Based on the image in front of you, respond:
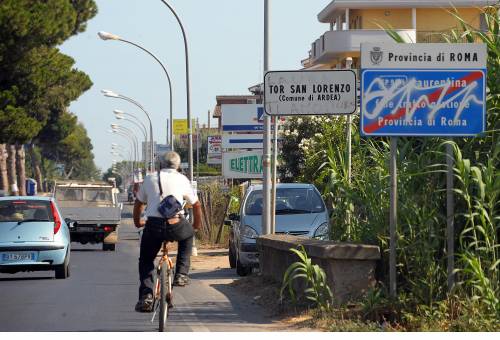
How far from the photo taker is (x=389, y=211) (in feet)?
39.0

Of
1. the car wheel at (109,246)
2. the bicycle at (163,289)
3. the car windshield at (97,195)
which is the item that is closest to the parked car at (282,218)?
the bicycle at (163,289)

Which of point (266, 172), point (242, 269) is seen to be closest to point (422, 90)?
point (266, 172)

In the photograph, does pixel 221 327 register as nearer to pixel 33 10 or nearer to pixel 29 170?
pixel 33 10

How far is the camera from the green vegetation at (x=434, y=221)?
34.5ft

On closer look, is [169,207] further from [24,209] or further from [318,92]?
[24,209]

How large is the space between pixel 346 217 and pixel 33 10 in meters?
38.1

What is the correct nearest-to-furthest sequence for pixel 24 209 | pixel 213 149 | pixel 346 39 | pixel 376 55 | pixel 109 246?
1. pixel 376 55
2. pixel 24 209
3. pixel 109 246
4. pixel 213 149
5. pixel 346 39

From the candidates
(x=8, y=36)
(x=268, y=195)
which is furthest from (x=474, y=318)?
(x=8, y=36)

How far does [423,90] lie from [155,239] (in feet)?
10.6

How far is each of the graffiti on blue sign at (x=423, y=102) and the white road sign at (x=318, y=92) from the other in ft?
9.82

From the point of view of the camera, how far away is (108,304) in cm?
1432

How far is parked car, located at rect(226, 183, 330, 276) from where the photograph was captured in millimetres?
19750

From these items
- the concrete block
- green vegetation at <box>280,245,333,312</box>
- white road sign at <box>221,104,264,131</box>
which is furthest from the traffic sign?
white road sign at <box>221,104,264,131</box>

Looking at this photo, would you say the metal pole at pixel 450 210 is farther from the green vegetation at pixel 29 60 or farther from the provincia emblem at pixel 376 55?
the green vegetation at pixel 29 60
